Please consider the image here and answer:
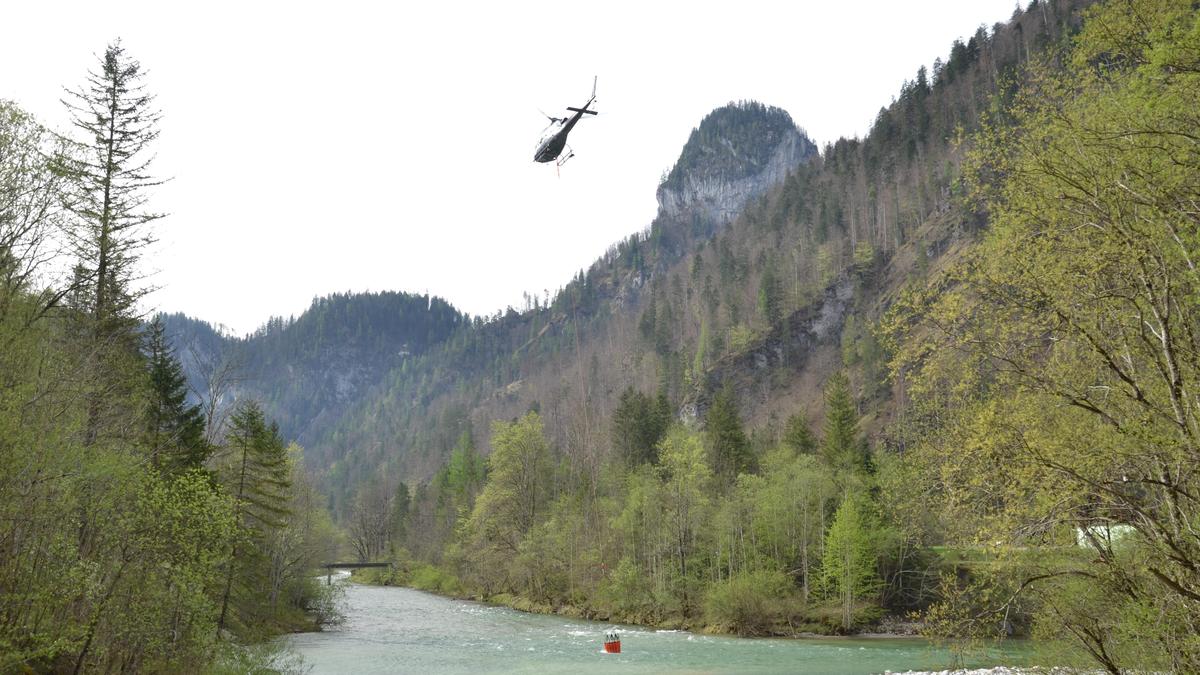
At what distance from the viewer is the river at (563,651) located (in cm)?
3153

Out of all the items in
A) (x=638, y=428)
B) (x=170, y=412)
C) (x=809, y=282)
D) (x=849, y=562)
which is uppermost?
(x=809, y=282)

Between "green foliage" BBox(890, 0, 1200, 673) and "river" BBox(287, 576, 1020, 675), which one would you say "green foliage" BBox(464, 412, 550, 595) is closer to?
"river" BBox(287, 576, 1020, 675)

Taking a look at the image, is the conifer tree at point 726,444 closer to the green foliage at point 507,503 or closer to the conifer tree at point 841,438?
the conifer tree at point 841,438

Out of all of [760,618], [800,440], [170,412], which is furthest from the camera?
[800,440]

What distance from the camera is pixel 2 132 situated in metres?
15.8

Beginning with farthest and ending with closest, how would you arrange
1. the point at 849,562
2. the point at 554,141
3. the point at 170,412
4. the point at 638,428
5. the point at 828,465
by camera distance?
the point at 638,428, the point at 828,465, the point at 849,562, the point at 554,141, the point at 170,412

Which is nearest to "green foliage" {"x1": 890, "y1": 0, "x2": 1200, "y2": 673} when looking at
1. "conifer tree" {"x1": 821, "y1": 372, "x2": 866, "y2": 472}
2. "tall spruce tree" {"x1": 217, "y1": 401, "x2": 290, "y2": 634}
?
"tall spruce tree" {"x1": 217, "y1": 401, "x2": 290, "y2": 634}

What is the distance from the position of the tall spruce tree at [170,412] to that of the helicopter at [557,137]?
16935 mm

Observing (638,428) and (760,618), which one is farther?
(638,428)

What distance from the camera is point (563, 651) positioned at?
3675 centimetres

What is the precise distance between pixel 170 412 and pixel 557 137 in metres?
18.6

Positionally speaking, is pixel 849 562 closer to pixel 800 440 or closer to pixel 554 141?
pixel 800 440

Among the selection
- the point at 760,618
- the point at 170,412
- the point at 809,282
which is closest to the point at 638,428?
the point at 760,618

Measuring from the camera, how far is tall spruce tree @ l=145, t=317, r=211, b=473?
2831 centimetres
